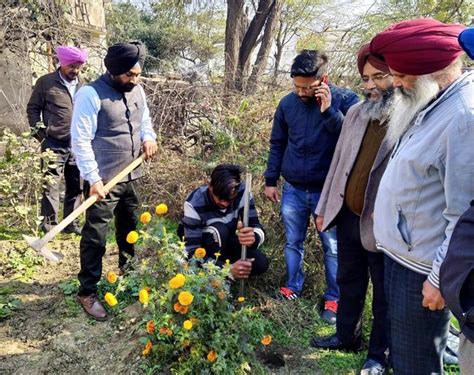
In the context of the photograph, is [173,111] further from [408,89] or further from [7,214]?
[408,89]

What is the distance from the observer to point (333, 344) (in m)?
2.61

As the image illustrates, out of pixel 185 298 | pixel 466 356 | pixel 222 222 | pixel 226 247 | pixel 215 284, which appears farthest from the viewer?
pixel 226 247

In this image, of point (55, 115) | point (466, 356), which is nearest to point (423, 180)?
point (466, 356)

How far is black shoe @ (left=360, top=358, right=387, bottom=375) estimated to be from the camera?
7.68 feet

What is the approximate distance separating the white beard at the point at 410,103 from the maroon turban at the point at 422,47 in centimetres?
6

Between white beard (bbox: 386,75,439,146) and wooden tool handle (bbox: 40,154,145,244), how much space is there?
172cm

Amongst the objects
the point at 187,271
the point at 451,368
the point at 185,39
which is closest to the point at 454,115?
the point at 187,271

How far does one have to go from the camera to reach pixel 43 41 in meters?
5.40

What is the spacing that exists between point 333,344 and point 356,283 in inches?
18.5

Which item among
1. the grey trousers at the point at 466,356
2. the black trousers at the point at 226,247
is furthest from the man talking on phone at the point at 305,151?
the grey trousers at the point at 466,356

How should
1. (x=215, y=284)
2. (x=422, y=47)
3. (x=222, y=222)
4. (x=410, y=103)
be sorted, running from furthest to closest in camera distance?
(x=222, y=222) < (x=215, y=284) < (x=410, y=103) < (x=422, y=47)

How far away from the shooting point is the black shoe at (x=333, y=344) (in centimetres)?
258

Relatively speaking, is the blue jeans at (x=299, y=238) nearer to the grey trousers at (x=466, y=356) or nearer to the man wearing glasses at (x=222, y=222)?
the man wearing glasses at (x=222, y=222)

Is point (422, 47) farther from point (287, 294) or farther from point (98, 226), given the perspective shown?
point (98, 226)
